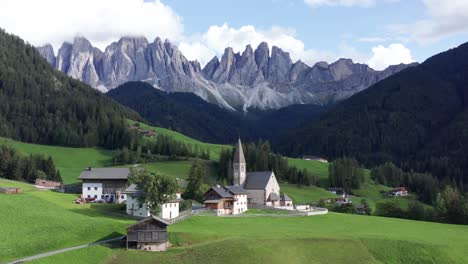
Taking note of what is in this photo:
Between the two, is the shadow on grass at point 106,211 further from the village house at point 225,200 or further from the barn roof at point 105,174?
the village house at point 225,200

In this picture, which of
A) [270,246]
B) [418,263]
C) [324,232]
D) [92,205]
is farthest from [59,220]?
[418,263]

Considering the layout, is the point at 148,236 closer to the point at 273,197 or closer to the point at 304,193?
the point at 273,197

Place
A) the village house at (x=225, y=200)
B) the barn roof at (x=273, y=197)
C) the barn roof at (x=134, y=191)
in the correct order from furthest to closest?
the barn roof at (x=273, y=197)
the village house at (x=225, y=200)
the barn roof at (x=134, y=191)

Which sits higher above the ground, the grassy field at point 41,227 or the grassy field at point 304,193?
the grassy field at point 304,193

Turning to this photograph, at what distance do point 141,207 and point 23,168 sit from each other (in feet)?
238

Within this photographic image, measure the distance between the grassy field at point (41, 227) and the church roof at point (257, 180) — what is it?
49.8 meters

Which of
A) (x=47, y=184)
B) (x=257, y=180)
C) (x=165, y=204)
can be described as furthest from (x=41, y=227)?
(x=47, y=184)

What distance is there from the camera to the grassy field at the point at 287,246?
2756 inches

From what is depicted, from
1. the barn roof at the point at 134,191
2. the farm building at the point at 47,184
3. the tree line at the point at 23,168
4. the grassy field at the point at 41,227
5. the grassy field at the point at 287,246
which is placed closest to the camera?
the grassy field at the point at 287,246

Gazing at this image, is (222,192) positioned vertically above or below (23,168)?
below

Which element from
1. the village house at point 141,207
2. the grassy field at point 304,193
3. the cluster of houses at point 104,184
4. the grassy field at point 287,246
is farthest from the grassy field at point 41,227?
the grassy field at point 304,193

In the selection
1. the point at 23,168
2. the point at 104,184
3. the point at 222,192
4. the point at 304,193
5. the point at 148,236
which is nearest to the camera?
the point at 148,236

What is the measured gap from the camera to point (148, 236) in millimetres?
74938

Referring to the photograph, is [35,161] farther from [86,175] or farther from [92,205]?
[92,205]
